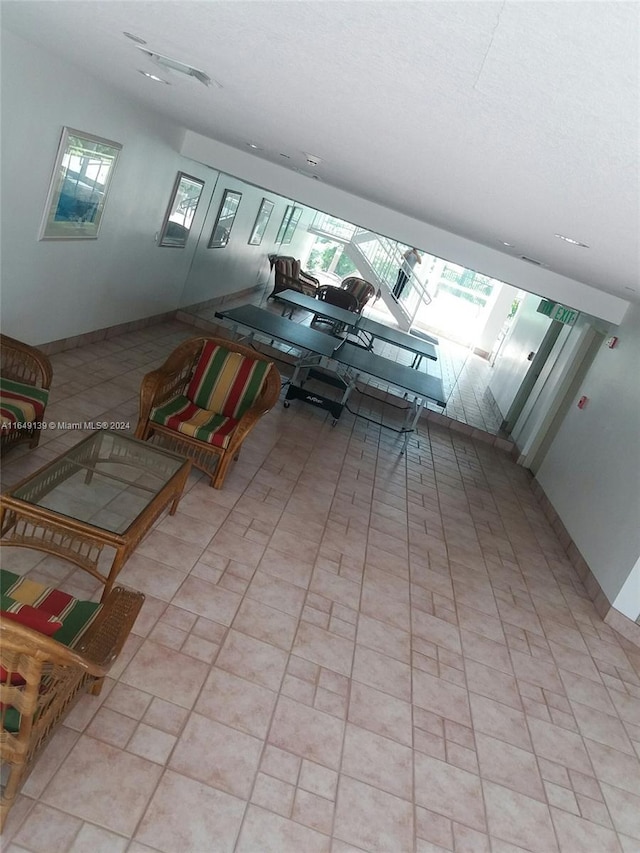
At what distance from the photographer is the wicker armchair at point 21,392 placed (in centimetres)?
379

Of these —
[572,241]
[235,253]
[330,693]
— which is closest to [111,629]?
[330,693]

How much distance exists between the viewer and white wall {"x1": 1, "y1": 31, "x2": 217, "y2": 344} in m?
4.23

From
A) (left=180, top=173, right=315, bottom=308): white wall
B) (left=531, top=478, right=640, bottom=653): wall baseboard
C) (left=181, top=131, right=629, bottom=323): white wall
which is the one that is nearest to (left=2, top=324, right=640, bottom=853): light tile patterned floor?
(left=531, top=478, right=640, bottom=653): wall baseboard

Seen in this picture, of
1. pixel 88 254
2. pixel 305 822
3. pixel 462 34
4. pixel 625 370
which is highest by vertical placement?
pixel 462 34

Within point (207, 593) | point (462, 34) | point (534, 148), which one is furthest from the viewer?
point (207, 593)

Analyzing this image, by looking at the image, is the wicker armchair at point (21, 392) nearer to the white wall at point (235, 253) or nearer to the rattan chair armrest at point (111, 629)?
the rattan chair armrest at point (111, 629)

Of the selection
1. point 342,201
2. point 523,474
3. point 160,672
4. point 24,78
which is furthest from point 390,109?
point 523,474

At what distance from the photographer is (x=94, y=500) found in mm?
3277

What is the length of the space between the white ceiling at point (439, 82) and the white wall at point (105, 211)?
578mm

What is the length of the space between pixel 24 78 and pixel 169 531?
291cm

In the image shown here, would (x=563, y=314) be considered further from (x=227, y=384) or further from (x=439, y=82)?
(x=439, y=82)

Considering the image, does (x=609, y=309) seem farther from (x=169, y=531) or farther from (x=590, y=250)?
(x=169, y=531)

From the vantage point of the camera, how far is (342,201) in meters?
7.11

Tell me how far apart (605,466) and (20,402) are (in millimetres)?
4882
